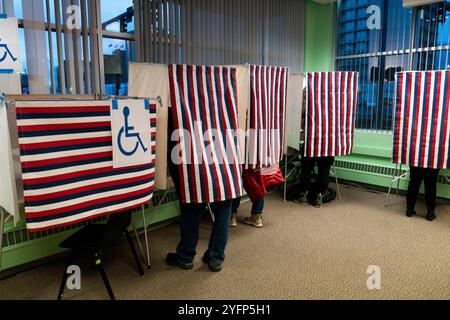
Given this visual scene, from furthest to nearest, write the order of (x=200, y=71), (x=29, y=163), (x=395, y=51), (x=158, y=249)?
(x=395, y=51), (x=158, y=249), (x=200, y=71), (x=29, y=163)

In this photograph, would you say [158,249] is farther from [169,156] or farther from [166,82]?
[166,82]

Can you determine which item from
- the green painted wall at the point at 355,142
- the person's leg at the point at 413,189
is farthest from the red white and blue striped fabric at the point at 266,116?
the green painted wall at the point at 355,142

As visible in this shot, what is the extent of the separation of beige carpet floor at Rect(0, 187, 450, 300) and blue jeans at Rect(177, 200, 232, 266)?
110 mm

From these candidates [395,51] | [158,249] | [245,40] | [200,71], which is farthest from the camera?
[395,51]

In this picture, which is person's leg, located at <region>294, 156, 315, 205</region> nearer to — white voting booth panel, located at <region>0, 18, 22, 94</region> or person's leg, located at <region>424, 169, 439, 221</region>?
person's leg, located at <region>424, 169, 439, 221</region>

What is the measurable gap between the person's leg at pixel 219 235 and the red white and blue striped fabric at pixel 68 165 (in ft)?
2.23

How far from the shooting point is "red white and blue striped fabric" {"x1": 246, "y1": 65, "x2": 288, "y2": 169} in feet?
10.3

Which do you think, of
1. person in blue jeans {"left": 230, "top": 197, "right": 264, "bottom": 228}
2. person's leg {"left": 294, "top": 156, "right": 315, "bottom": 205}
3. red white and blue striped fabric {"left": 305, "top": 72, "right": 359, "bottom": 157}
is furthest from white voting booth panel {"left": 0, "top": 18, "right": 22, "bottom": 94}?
person's leg {"left": 294, "top": 156, "right": 315, "bottom": 205}

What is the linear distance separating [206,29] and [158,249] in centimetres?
229

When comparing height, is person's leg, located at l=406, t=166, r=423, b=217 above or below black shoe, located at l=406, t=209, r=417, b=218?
above

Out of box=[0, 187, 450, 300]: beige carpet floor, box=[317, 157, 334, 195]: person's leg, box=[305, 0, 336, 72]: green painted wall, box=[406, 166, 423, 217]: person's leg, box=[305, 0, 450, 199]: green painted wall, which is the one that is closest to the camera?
box=[0, 187, 450, 300]: beige carpet floor

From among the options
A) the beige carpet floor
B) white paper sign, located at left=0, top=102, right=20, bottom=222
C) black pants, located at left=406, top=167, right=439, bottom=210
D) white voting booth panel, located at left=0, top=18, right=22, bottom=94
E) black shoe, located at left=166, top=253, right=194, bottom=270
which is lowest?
the beige carpet floor

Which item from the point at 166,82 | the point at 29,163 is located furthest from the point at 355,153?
the point at 29,163
